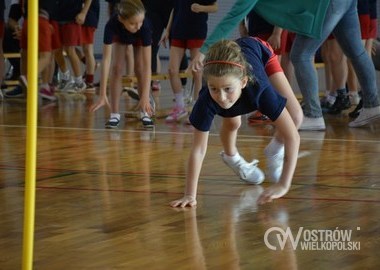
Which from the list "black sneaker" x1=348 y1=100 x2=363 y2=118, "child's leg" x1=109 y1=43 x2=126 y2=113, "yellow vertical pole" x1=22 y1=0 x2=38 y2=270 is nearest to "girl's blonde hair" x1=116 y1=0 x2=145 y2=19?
"child's leg" x1=109 y1=43 x2=126 y2=113

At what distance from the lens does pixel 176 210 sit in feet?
13.3

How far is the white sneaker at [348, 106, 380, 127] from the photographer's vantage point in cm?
700

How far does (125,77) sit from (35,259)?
523 cm

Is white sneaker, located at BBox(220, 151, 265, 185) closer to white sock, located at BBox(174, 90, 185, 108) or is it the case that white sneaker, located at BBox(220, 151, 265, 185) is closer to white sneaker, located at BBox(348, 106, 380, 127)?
white sneaker, located at BBox(348, 106, 380, 127)

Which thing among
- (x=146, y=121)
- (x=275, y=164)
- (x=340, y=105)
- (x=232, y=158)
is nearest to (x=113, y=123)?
(x=146, y=121)

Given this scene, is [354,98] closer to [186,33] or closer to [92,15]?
[186,33]

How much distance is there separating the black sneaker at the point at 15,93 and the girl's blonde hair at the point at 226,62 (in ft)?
19.6

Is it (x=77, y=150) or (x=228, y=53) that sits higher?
(x=228, y=53)

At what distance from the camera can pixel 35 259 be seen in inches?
127

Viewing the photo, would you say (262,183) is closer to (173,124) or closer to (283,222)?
(283,222)

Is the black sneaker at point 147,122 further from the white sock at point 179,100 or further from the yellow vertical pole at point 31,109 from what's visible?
the yellow vertical pole at point 31,109

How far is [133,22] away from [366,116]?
6.22ft

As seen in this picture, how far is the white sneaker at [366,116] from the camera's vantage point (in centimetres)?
700

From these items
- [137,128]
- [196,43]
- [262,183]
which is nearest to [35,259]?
[262,183]
